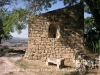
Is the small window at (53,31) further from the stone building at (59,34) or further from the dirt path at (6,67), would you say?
the dirt path at (6,67)

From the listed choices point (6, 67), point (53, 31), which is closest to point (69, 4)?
point (53, 31)

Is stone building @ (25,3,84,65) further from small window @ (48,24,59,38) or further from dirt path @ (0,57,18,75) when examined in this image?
dirt path @ (0,57,18,75)

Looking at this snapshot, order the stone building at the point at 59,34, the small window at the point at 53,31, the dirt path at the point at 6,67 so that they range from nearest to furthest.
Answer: the dirt path at the point at 6,67
the stone building at the point at 59,34
the small window at the point at 53,31

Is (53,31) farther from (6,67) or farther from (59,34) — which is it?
(6,67)

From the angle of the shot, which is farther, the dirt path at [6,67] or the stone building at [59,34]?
the stone building at [59,34]

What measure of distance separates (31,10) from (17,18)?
135 centimetres

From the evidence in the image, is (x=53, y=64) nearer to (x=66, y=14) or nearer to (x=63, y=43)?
(x=63, y=43)

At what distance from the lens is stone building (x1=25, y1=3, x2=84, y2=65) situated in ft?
38.9

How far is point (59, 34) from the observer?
39.5 feet

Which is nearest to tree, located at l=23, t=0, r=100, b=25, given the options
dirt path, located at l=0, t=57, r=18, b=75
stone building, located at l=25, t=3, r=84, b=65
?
stone building, located at l=25, t=3, r=84, b=65

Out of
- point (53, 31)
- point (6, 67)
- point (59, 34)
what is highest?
point (53, 31)

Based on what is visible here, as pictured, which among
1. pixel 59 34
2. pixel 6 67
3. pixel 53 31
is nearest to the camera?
pixel 6 67

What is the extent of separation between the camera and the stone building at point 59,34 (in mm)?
11859

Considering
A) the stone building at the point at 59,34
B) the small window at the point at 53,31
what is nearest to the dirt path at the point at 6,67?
the stone building at the point at 59,34
